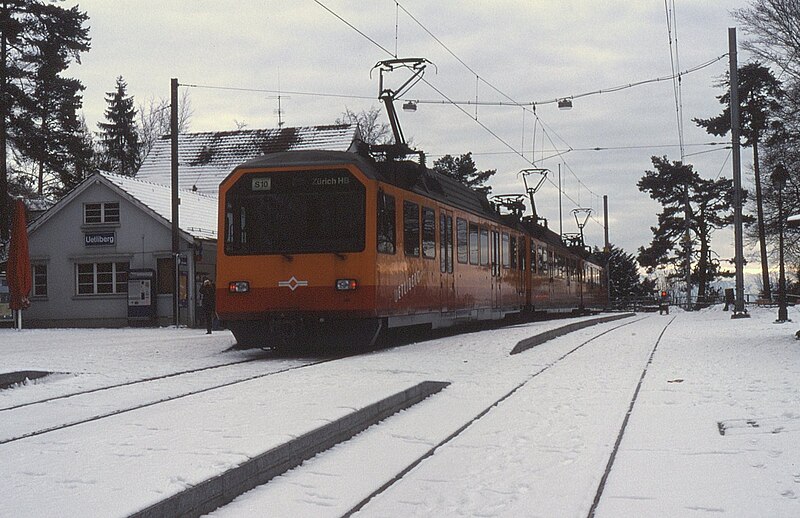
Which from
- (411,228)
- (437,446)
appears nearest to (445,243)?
(411,228)

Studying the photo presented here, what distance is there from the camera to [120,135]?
241ft

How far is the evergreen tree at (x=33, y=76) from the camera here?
3316cm

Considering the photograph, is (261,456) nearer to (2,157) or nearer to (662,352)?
(662,352)

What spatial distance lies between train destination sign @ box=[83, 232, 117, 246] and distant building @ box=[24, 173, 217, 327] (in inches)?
1.4

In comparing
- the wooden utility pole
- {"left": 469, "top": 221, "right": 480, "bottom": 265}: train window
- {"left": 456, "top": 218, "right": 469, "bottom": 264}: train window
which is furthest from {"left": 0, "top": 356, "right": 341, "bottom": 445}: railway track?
the wooden utility pole

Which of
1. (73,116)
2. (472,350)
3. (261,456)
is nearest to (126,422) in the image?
(261,456)

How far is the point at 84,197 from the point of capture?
3550 cm

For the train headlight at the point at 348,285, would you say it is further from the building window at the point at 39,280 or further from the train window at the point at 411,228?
the building window at the point at 39,280

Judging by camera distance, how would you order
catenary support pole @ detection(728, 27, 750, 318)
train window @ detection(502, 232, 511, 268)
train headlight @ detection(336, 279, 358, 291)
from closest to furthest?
train headlight @ detection(336, 279, 358, 291)
train window @ detection(502, 232, 511, 268)
catenary support pole @ detection(728, 27, 750, 318)

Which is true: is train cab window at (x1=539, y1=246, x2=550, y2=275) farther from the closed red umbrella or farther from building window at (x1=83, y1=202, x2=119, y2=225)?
building window at (x1=83, y1=202, x2=119, y2=225)

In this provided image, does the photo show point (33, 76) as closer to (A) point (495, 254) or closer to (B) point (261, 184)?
(A) point (495, 254)

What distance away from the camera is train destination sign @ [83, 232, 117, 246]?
34.8 m

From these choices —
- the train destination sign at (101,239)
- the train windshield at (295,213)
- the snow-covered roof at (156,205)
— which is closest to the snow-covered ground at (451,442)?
the train windshield at (295,213)

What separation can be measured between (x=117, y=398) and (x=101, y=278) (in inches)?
1060
